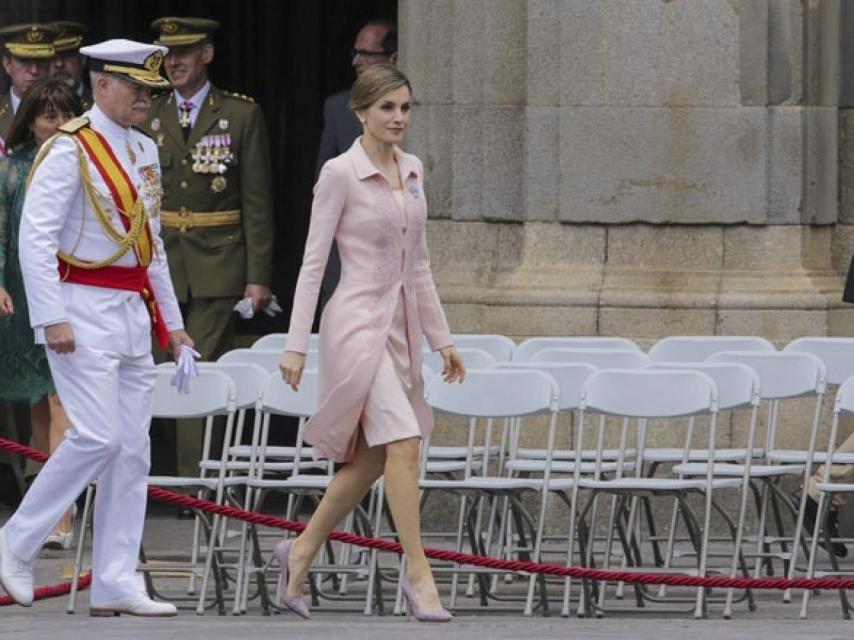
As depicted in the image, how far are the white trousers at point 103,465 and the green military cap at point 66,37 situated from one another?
406 cm

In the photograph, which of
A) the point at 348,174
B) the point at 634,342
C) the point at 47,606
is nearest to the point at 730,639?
the point at 348,174

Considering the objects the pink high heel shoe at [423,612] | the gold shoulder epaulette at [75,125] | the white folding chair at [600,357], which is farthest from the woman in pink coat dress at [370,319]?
the white folding chair at [600,357]

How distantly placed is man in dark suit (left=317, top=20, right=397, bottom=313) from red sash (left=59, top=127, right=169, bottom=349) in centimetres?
352

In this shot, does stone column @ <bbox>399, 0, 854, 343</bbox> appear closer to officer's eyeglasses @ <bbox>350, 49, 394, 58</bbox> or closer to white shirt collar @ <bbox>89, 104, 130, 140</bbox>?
officer's eyeglasses @ <bbox>350, 49, 394, 58</bbox>

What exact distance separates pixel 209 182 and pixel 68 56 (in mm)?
871

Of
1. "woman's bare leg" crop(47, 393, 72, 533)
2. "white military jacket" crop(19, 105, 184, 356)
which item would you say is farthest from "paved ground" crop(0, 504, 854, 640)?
"woman's bare leg" crop(47, 393, 72, 533)

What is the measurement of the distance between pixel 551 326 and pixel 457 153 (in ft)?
3.07

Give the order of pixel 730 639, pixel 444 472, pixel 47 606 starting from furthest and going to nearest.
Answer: pixel 444 472
pixel 47 606
pixel 730 639

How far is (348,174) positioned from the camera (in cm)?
977

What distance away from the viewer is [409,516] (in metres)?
9.61

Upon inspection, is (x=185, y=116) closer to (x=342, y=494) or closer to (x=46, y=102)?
(x=46, y=102)

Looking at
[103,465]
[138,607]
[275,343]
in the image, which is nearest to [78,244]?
[103,465]

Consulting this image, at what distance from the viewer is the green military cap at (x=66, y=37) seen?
538 inches

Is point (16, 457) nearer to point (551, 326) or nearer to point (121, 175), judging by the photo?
point (551, 326)
